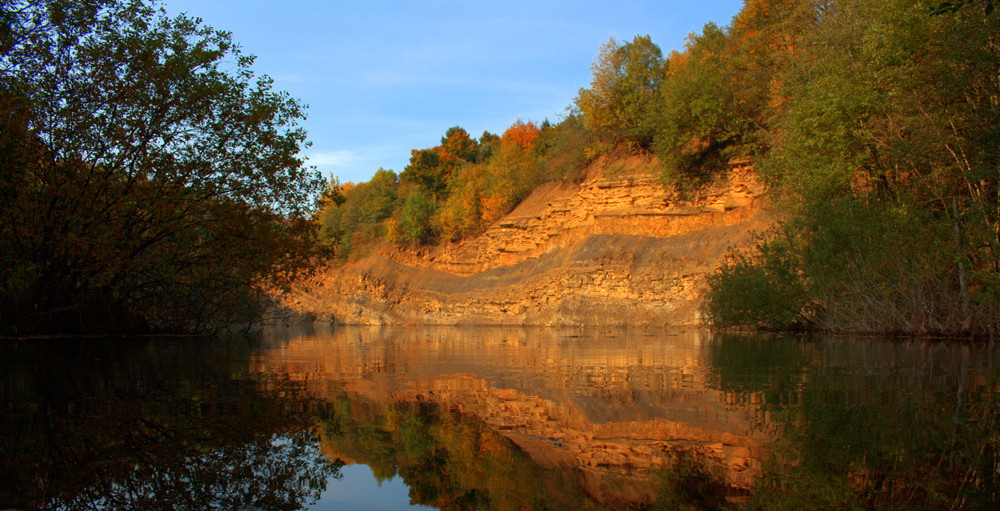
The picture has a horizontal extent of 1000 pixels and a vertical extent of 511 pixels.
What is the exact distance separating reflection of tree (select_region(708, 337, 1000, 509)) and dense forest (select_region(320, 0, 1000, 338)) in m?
5.47

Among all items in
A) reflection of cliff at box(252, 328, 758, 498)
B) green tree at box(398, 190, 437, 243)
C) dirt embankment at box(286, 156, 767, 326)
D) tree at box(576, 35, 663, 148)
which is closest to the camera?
reflection of cliff at box(252, 328, 758, 498)

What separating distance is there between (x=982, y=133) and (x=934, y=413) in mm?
11560

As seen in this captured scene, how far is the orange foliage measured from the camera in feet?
220

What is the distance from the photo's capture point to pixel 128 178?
11805 mm

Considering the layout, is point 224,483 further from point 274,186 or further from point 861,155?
point 861,155

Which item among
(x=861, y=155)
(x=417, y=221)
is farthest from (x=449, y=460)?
(x=417, y=221)

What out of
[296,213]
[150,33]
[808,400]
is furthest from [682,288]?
[808,400]

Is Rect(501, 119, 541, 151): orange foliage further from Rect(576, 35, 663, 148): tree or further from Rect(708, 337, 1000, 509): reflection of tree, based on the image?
Rect(708, 337, 1000, 509): reflection of tree

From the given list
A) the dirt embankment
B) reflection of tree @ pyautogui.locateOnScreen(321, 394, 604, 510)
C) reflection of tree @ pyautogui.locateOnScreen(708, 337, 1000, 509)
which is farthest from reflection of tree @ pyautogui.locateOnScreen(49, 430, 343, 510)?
the dirt embankment

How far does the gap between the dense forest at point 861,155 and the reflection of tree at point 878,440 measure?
18.0 feet

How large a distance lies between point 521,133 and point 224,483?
68.2m

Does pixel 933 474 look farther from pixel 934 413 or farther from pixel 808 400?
pixel 808 400

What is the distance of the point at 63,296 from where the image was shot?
12.6 meters

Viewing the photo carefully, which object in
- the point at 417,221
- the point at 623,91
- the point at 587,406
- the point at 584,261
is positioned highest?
the point at 623,91
